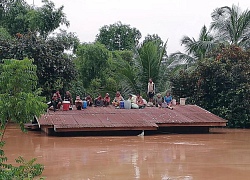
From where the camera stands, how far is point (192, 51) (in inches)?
1009

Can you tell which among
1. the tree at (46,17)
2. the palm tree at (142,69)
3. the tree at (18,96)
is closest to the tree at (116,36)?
the tree at (46,17)

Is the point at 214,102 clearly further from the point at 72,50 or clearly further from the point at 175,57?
the point at 72,50

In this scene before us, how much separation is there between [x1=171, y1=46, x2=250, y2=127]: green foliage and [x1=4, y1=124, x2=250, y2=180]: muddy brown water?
10.1 feet

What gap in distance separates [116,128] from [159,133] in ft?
8.69

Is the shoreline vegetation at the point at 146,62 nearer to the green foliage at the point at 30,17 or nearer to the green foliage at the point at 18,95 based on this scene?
the green foliage at the point at 30,17

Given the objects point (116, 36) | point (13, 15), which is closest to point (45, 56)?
point (13, 15)

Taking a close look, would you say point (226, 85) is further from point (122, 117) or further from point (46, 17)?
point (46, 17)

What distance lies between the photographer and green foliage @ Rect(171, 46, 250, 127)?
20281 millimetres

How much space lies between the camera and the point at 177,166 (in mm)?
10219

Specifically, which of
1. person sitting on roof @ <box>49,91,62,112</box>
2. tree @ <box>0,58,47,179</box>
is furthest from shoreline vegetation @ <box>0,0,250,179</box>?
tree @ <box>0,58,47,179</box>

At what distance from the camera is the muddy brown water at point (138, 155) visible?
9.24 meters

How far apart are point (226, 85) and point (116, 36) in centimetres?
2174

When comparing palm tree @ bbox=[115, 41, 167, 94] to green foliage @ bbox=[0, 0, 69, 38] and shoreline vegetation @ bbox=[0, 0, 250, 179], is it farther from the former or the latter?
green foliage @ bbox=[0, 0, 69, 38]

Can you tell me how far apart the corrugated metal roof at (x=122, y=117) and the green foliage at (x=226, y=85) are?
7.52ft
